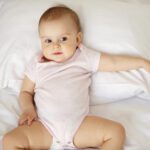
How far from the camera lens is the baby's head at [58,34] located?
4.06 ft

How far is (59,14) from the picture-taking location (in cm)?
125

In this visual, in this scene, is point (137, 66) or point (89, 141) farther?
point (137, 66)

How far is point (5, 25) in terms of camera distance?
4.61 ft

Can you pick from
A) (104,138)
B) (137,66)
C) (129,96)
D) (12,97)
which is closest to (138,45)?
(137,66)

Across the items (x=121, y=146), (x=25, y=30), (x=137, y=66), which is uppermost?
(x=25, y=30)

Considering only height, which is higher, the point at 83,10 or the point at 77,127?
the point at 83,10

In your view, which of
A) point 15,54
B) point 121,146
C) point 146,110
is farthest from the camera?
point 15,54

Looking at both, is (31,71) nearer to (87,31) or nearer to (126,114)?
(87,31)

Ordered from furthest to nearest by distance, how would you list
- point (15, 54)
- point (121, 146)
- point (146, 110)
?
point (15, 54), point (146, 110), point (121, 146)

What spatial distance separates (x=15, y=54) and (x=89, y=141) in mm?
476

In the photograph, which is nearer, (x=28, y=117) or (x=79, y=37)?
(x=28, y=117)

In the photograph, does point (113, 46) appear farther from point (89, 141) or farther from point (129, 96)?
point (89, 141)

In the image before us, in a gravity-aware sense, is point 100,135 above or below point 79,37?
below

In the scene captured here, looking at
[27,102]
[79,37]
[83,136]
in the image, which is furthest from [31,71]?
[83,136]
